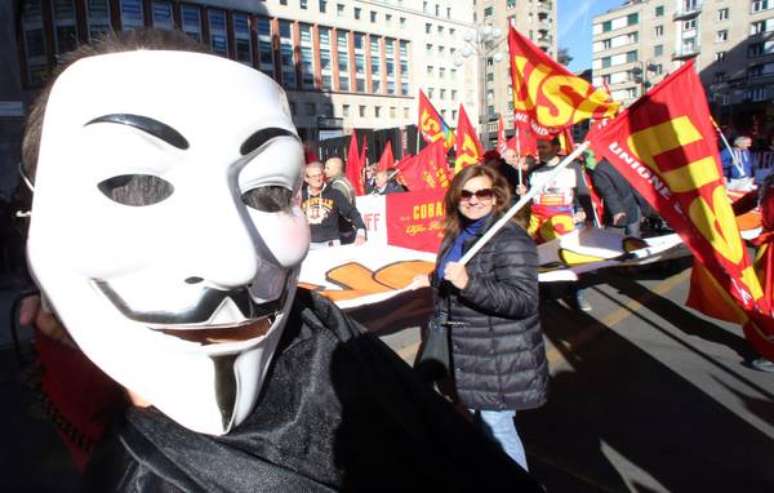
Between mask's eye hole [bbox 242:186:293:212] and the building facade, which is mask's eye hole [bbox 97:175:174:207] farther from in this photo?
the building facade

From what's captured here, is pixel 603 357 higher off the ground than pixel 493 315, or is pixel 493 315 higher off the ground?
pixel 493 315

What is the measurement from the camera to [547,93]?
179 inches

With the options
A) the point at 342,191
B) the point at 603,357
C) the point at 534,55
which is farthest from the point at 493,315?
the point at 342,191

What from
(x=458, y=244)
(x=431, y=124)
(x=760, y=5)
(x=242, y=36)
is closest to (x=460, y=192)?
(x=458, y=244)

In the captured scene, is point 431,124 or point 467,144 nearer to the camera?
point 467,144

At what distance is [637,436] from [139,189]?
128 inches

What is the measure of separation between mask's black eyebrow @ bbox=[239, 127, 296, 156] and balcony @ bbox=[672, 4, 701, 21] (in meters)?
76.3

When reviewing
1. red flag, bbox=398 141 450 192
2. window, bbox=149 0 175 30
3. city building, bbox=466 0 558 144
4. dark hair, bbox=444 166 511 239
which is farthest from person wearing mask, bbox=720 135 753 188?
city building, bbox=466 0 558 144

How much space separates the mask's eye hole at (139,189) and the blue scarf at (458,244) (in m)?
2.04

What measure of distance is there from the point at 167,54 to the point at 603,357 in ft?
14.3

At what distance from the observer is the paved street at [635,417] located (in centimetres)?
286

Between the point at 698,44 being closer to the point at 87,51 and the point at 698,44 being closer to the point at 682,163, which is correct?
the point at 682,163

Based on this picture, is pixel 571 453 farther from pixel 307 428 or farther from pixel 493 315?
pixel 307 428

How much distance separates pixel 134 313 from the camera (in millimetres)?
847
